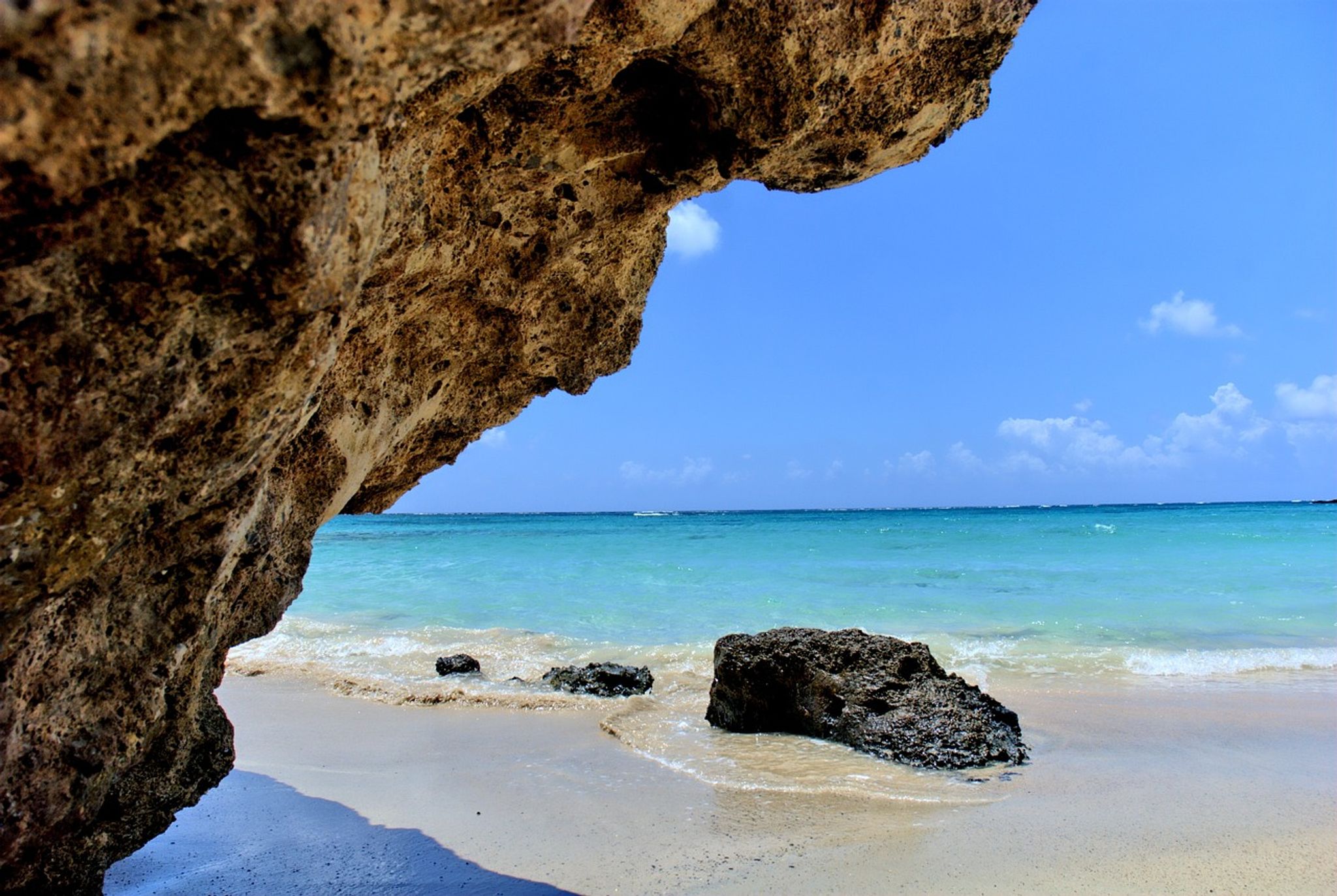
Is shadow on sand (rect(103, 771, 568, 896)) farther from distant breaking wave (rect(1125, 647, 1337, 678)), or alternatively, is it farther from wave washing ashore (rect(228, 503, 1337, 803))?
distant breaking wave (rect(1125, 647, 1337, 678))

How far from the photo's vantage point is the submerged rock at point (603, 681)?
6.84 meters

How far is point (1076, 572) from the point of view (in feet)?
55.9

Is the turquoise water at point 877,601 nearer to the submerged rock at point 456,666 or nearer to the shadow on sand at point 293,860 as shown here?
the submerged rock at point 456,666

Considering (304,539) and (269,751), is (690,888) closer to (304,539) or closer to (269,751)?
(304,539)

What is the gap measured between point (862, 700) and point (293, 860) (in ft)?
11.0

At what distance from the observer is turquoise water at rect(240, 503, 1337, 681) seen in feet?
29.8

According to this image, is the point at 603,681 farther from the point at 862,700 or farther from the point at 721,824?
the point at 721,824

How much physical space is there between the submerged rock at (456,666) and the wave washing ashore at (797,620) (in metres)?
0.10

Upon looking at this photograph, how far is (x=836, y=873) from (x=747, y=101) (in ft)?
9.49

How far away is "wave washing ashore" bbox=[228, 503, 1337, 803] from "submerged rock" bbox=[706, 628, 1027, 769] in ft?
0.61

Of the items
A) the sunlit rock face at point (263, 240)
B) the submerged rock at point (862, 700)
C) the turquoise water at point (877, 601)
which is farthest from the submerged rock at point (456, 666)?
the sunlit rock face at point (263, 240)

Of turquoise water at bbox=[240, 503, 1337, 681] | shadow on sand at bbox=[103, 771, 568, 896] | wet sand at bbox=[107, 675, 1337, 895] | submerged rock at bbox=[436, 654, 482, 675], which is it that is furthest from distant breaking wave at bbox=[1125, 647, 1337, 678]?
shadow on sand at bbox=[103, 771, 568, 896]

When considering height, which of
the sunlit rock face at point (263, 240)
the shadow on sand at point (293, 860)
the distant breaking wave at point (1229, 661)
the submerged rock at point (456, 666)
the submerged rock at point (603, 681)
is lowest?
the submerged rock at point (456, 666)

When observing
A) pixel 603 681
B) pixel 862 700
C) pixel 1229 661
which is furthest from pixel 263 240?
pixel 1229 661
